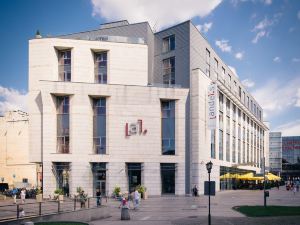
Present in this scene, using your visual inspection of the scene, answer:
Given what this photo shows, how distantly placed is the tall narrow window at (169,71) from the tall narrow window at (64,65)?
14.1m

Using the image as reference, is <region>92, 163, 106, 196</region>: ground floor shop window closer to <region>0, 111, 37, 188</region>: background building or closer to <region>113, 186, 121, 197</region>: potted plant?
<region>113, 186, 121, 197</region>: potted plant

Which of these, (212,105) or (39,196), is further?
(212,105)

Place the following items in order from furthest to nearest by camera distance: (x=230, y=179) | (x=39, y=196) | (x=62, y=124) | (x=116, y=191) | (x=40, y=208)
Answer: (x=230, y=179), (x=62, y=124), (x=116, y=191), (x=39, y=196), (x=40, y=208)

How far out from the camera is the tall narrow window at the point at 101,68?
5375 centimetres

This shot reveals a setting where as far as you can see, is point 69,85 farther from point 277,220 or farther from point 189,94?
point 277,220

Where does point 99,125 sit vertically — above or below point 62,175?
above

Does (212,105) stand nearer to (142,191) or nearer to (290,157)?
(142,191)

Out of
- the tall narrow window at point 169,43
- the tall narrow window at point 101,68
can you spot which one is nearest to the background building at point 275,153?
the tall narrow window at point 169,43

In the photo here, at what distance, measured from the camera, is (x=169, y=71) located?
56.4 metres

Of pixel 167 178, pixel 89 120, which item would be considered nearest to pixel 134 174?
pixel 167 178

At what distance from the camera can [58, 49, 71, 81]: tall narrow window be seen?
53.4 metres

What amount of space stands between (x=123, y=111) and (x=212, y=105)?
13.2 m

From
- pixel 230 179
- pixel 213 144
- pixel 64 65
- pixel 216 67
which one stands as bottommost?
pixel 230 179

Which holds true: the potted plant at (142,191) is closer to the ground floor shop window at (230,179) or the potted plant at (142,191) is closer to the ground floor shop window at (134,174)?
the ground floor shop window at (134,174)
